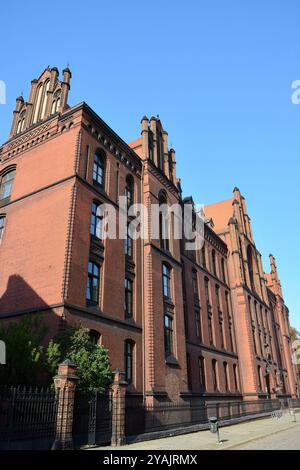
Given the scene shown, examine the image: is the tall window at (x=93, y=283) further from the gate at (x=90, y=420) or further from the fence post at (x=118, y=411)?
the gate at (x=90, y=420)

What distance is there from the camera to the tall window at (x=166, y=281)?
25.3 meters

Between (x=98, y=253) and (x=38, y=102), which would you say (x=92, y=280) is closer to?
(x=98, y=253)

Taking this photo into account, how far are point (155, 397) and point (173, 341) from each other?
487cm

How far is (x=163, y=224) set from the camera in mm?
27234

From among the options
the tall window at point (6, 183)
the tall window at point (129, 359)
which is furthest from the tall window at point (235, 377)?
the tall window at point (6, 183)

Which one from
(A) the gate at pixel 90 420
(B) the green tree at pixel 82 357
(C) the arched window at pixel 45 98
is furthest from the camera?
(C) the arched window at pixel 45 98

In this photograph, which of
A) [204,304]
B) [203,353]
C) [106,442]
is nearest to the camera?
[106,442]

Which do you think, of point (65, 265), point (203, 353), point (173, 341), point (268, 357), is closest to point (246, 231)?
point (268, 357)

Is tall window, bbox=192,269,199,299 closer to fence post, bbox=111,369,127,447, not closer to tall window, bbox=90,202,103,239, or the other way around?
tall window, bbox=90,202,103,239

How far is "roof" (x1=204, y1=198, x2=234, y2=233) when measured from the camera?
4597 centimetres

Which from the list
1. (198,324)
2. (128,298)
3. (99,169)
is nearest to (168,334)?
(128,298)

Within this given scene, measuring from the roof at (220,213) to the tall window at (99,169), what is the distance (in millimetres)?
24714
